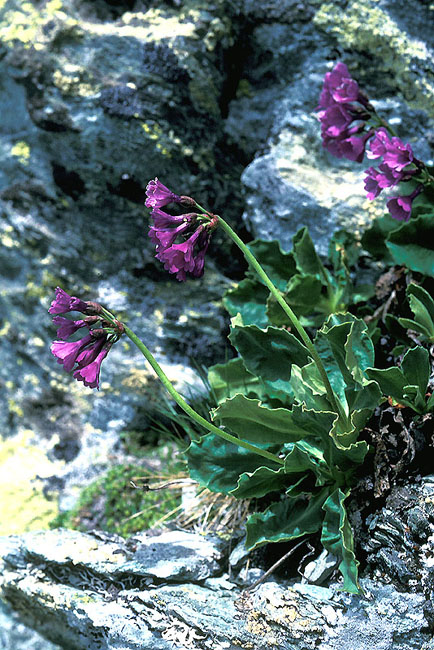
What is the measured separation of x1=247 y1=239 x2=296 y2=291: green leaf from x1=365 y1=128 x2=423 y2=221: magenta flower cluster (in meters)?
0.51

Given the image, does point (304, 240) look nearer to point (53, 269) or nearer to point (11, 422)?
point (53, 269)

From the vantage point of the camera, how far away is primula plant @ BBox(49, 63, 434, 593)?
164 cm

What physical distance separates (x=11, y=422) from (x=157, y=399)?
1.02 m

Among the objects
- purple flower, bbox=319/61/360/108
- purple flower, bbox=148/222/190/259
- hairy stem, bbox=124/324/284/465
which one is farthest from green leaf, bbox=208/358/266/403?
purple flower, bbox=319/61/360/108

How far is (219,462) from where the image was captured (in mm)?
2045

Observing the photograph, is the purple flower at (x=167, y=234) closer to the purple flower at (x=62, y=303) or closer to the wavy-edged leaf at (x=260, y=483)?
the purple flower at (x=62, y=303)

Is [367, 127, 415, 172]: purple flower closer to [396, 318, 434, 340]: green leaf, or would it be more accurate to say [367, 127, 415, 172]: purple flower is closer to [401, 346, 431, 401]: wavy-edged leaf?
[396, 318, 434, 340]: green leaf

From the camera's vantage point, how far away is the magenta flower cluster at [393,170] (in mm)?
2230

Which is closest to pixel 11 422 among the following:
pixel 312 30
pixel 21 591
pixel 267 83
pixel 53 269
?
pixel 53 269

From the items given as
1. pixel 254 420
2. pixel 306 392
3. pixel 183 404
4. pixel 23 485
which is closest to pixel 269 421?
pixel 254 420

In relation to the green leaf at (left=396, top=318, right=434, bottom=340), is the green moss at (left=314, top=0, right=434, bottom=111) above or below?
above

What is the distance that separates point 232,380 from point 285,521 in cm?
67

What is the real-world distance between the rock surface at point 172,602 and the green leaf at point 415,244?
1.23 metres

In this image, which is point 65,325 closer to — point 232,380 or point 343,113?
point 232,380
